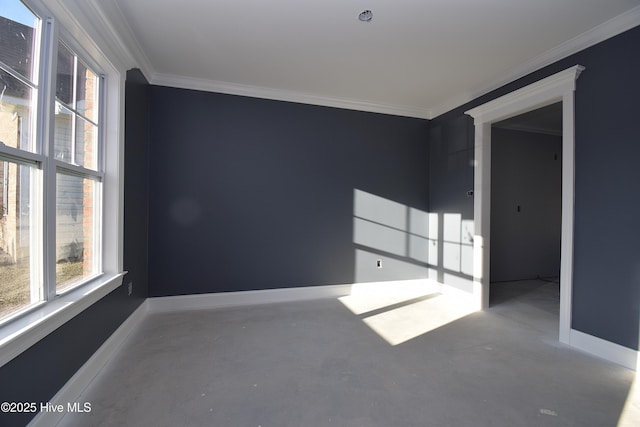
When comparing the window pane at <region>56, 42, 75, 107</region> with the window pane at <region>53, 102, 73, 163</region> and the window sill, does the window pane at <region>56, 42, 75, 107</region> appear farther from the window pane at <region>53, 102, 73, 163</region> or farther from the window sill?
the window sill

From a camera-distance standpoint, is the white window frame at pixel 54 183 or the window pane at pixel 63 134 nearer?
the white window frame at pixel 54 183

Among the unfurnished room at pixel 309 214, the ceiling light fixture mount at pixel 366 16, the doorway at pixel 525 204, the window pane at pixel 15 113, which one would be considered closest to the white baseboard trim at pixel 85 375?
the unfurnished room at pixel 309 214

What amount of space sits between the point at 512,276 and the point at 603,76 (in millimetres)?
3489

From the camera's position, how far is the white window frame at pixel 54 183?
146 cm

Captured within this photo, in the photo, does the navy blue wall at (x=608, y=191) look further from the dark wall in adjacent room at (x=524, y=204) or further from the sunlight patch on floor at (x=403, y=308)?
the dark wall in adjacent room at (x=524, y=204)

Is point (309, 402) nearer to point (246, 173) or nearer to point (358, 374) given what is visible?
point (358, 374)

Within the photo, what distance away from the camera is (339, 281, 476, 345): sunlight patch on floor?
9.78 ft

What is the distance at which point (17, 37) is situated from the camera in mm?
1479

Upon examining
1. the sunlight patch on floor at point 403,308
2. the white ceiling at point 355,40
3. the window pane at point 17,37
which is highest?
the white ceiling at point 355,40

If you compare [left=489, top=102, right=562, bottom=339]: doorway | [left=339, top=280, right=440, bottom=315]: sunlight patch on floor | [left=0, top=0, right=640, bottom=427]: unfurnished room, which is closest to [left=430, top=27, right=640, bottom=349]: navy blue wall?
[left=0, top=0, right=640, bottom=427]: unfurnished room

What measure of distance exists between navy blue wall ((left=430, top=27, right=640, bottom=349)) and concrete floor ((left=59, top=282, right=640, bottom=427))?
0.43 meters

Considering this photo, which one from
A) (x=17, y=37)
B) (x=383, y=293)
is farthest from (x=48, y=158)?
(x=383, y=293)

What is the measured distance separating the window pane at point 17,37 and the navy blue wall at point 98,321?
118cm

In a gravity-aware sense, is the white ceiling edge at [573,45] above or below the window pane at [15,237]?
above
